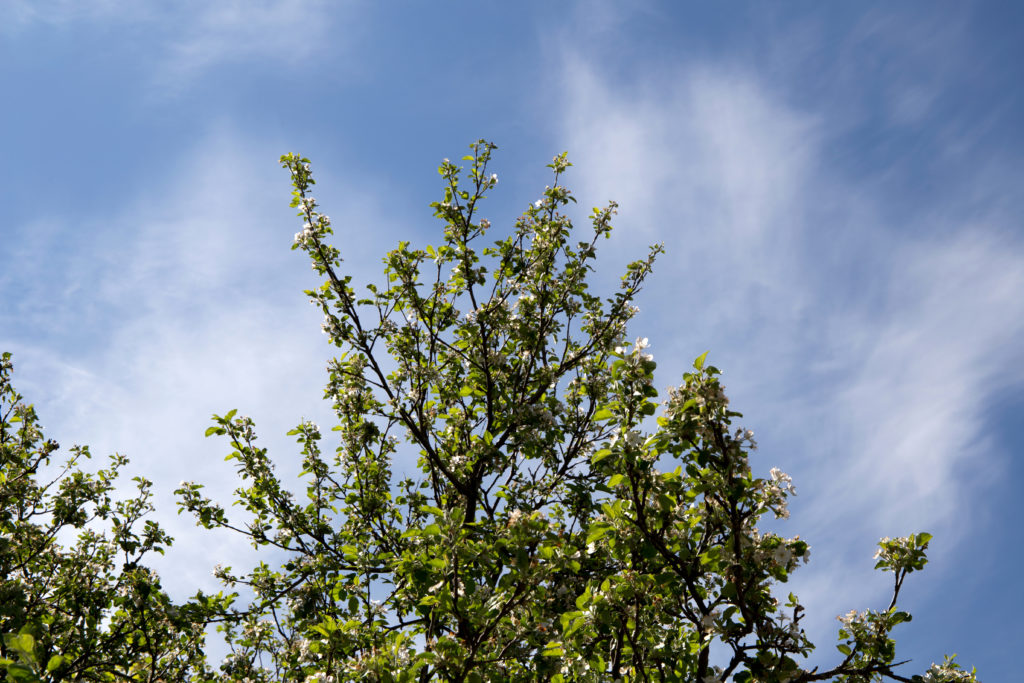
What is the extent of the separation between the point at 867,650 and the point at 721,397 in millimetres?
2740

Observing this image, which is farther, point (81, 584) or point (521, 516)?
point (81, 584)

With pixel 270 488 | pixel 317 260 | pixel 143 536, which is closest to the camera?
pixel 317 260

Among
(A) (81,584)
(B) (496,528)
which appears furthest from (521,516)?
(A) (81,584)

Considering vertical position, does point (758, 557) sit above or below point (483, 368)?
below

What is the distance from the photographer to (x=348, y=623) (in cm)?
597

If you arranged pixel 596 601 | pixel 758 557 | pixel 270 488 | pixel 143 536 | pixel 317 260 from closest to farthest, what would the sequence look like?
pixel 758 557 → pixel 596 601 → pixel 317 260 → pixel 270 488 → pixel 143 536

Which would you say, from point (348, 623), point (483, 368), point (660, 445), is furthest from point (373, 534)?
point (660, 445)

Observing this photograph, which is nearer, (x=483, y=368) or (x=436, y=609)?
(x=436, y=609)

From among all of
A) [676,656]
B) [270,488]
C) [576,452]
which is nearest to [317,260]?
[270,488]

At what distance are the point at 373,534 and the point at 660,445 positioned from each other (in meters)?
6.16

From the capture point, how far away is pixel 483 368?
33.3ft

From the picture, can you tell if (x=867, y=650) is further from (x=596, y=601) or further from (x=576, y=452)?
(x=576, y=452)

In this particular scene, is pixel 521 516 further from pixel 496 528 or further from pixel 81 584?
pixel 81 584

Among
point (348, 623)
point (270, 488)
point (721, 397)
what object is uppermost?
point (270, 488)
